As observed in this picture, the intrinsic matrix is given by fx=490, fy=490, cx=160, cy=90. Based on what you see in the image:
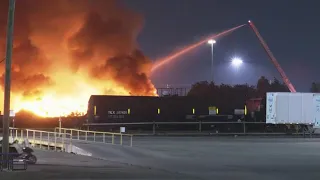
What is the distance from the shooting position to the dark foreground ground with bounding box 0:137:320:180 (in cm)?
1419

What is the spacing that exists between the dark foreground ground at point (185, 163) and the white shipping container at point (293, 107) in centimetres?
979

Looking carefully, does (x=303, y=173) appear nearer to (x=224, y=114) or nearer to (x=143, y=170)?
(x=143, y=170)

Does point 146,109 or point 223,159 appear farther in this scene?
point 146,109

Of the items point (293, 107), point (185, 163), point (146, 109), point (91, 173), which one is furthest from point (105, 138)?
point (91, 173)

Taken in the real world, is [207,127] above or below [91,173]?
above

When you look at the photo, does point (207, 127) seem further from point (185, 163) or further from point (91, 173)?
point (91, 173)

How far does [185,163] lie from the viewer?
1795cm

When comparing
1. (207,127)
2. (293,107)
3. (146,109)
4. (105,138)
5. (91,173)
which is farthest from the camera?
(146,109)

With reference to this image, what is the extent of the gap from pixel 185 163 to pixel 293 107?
1893 centimetres

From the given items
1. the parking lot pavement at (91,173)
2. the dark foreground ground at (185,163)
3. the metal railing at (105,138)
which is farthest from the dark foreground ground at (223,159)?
the metal railing at (105,138)

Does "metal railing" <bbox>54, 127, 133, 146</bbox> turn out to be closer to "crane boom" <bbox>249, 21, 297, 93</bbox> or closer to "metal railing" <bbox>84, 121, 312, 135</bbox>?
"metal railing" <bbox>84, 121, 312, 135</bbox>

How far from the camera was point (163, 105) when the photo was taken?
39.8 metres

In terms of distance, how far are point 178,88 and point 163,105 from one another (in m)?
12.6

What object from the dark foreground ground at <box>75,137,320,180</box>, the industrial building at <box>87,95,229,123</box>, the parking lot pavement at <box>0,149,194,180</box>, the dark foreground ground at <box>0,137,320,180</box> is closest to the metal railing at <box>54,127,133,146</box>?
the dark foreground ground at <box>0,137,320,180</box>
